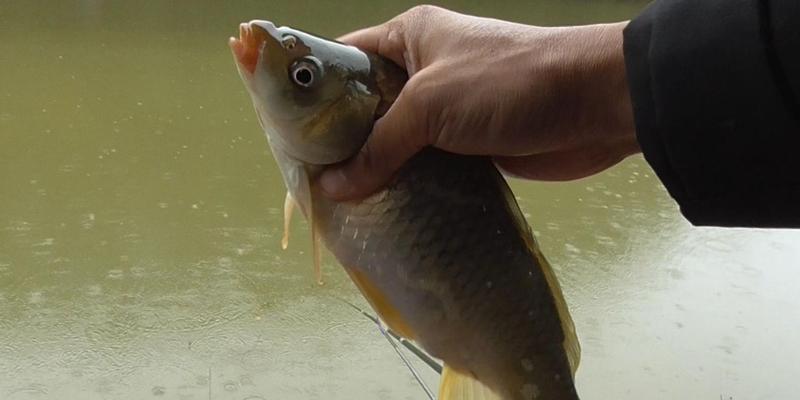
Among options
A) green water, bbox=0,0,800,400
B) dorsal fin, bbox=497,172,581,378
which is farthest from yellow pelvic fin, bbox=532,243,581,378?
green water, bbox=0,0,800,400

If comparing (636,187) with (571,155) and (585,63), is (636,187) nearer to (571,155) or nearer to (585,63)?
(571,155)

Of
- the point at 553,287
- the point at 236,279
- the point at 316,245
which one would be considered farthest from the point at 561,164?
the point at 236,279

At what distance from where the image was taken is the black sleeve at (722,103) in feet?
1.82

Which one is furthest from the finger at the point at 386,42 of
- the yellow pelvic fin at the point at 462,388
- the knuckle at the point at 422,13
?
the yellow pelvic fin at the point at 462,388

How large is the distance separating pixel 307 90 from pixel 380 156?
8cm

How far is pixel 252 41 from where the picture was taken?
681mm

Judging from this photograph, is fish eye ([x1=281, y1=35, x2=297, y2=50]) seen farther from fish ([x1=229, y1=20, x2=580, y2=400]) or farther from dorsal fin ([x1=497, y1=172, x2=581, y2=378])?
dorsal fin ([x1=497, y1=172, x2=581, y2=378])

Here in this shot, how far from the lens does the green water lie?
141cm

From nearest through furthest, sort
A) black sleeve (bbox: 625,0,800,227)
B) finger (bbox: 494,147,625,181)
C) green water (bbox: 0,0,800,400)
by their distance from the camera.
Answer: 1. black sleeve (bbox: 625,0,800,227)
2. finger (bbox: 494,147,625,181)
3. green water (bbox: 0,0,800,400)

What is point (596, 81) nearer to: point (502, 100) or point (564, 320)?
point (502, 100)

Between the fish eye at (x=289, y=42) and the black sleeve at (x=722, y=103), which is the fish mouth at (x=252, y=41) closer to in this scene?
the fish eye at (x=289, y=42)

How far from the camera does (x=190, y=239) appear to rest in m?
1.77

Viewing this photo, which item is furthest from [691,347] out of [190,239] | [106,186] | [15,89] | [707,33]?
[15,89]

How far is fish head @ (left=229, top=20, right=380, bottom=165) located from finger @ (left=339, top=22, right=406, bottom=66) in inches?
1.5
